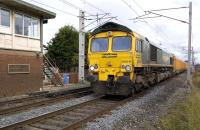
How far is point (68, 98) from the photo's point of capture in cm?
1517

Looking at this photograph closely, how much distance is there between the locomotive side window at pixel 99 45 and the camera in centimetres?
1527

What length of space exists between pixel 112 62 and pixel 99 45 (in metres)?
1.35

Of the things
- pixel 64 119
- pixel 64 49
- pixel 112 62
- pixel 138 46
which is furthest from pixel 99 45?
pixel 64 49

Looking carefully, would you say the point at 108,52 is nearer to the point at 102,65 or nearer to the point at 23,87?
the point at 102,65

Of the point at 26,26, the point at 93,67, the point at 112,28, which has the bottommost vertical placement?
the point at 93,67

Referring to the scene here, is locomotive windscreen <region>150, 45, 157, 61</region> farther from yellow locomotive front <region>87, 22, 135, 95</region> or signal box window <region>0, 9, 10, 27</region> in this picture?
signal box window <region>0, 9, 10, 27</region>

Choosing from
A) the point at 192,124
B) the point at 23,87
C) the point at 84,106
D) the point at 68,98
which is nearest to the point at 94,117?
the point at 84,106

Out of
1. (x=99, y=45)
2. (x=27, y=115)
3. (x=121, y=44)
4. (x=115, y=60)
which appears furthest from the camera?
(x=99, y=45)

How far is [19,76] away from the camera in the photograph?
1730cm

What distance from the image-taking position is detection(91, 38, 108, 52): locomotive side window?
15273 millimetres

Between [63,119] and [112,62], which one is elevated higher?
[112,62]

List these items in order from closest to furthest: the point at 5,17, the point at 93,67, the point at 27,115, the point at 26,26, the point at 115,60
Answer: the point at 27,115, the point at 115,60, the point at 93,67, the point at 5,17, the point at 26,26

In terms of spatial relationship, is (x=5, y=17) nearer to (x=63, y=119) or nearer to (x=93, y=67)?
(x=93, y=67)

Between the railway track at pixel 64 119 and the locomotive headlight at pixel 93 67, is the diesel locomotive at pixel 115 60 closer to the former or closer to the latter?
the locomotive headlight at pixel 93 67
